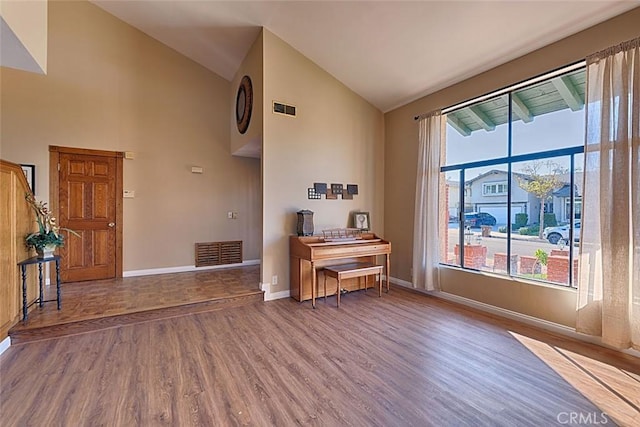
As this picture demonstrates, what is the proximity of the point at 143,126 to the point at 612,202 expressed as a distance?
6592 mm

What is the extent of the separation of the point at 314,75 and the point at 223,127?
2.33m

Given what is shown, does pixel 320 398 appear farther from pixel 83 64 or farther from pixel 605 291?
pixel 83 64

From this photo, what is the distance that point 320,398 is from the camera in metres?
2.00

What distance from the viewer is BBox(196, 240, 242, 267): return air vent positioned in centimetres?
563

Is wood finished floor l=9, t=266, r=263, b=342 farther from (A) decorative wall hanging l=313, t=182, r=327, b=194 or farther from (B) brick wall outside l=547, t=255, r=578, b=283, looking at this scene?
(B) brick wall outside l=547, t=255, r=578, b=283

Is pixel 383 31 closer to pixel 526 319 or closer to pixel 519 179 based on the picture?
pixel 519 179

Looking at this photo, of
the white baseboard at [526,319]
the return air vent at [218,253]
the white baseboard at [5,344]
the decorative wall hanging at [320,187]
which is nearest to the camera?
the white baseboard at [5,344]

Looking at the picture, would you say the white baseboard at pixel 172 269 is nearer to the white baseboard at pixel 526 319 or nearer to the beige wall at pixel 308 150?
the beige wall at pixel 308 150

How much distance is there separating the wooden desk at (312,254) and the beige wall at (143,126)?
225cm

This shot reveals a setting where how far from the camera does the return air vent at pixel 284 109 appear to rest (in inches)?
165

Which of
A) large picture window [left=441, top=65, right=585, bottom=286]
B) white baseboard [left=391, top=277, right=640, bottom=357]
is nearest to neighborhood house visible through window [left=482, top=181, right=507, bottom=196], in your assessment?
large picture window [left=441, top=65, right=585, bottom=286]

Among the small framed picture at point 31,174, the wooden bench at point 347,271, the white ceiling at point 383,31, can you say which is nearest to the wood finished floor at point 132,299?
the wooden bench at point 347,271

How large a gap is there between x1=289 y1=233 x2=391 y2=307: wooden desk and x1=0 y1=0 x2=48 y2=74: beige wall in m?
3.21

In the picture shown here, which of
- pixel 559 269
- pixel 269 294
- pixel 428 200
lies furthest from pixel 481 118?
pixel 269 294
